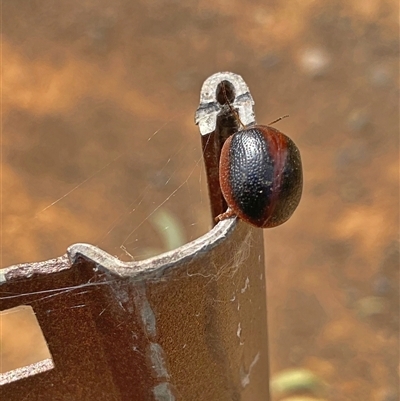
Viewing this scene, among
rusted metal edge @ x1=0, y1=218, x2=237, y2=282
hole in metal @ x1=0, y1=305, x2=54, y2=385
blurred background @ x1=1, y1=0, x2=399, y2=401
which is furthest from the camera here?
blurred background @ x1=1, y1=0, x2=399, y2=401

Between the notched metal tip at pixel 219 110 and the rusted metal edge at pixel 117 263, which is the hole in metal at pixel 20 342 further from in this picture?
the rusted metal edge at pixel 117 263

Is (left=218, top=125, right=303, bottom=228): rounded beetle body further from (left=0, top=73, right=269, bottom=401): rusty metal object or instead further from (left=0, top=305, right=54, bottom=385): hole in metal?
(left=0, top=305, right=54, bottom=385): hole in metal

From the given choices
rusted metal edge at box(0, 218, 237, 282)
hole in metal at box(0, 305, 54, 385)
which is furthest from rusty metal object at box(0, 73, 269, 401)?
hole in metal at box(0, 305, 54, 385)

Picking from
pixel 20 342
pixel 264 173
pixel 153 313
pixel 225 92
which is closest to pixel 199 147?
pixel 20 342

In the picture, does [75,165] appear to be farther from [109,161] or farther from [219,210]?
[219,210]

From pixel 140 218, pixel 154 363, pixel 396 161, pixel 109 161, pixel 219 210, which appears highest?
pixel 109 161

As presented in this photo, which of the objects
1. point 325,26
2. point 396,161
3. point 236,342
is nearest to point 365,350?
point 396,161

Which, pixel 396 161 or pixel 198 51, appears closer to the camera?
pixel 396 161
